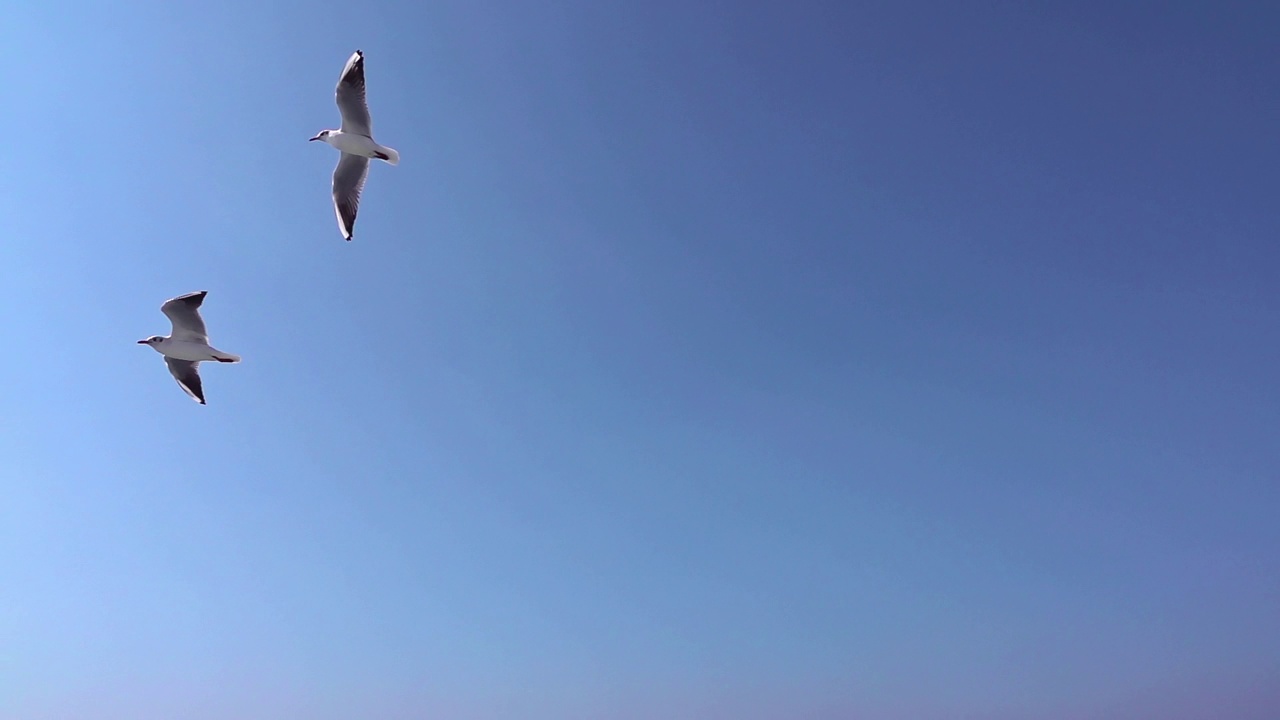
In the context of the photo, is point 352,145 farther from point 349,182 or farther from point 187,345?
point 187,345

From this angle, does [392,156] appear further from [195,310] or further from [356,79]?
[195,310]

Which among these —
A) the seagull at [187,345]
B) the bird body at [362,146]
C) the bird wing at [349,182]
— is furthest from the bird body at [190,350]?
the bird body at [362,146]

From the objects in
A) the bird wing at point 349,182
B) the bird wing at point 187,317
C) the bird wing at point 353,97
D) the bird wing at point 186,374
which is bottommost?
the bird wing at point 186,374

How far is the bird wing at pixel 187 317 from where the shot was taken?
27.6 meters

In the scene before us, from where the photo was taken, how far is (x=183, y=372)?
94.9ft

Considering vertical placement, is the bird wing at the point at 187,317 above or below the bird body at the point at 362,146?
below

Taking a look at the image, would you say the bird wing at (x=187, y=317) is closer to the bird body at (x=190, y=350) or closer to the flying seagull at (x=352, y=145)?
the bird body at (x=190, y=350)

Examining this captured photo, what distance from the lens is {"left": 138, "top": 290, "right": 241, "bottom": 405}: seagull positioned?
91.0ft

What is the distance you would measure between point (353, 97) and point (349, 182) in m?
2.52

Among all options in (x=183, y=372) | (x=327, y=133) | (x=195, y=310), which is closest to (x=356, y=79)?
(x=327, y=133)

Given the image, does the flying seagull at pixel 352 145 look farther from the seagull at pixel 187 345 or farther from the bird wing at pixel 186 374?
the bird wing at pixel 186 374

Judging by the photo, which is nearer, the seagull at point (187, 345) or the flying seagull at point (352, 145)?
the flying seagull at point (352, 145)

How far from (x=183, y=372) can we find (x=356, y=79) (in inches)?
450

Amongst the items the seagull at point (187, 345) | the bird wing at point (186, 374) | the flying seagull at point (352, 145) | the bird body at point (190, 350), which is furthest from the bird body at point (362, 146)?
the bird wing at point (186, 374)
